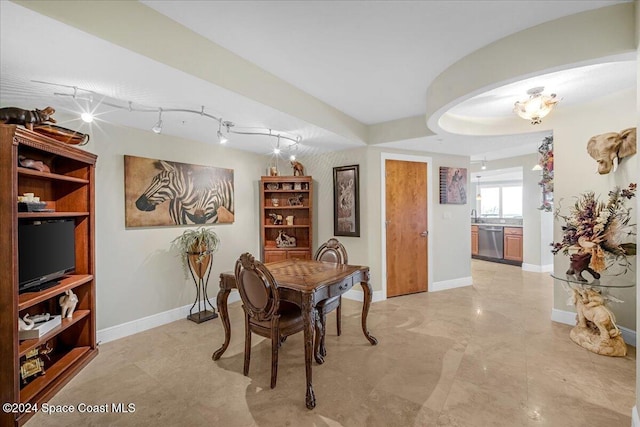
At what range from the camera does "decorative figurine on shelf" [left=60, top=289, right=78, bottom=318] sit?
2.21m

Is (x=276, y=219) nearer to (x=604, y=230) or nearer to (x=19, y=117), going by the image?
(x=19, y=117)

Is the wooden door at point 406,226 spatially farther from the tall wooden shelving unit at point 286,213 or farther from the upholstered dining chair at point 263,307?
the upholstered dining chair at point 263,307

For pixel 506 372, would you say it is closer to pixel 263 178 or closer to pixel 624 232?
pixel 624 232

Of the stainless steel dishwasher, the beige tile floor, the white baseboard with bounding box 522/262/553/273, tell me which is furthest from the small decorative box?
the stainless steel dishwasher

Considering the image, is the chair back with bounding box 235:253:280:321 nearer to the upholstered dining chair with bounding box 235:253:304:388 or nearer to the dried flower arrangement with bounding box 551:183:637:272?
the upholstered dining chair with bounding box 235:253:304:388

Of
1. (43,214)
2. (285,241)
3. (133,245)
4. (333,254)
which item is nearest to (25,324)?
(43,214)

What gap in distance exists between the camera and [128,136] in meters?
2.99

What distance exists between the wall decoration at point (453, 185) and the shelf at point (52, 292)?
457 cm

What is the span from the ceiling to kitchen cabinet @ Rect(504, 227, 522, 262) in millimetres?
3954

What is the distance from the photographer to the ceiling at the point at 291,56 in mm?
1604

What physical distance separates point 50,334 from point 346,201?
10.9 ft

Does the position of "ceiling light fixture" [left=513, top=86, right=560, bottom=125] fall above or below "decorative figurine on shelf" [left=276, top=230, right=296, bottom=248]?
above

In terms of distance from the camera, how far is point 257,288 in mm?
2070

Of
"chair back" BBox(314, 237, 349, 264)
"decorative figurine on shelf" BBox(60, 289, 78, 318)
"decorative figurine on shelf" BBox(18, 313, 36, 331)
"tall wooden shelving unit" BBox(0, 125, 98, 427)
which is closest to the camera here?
"tall wooden shelving unit" BBox(0, 125, 98, 427)
